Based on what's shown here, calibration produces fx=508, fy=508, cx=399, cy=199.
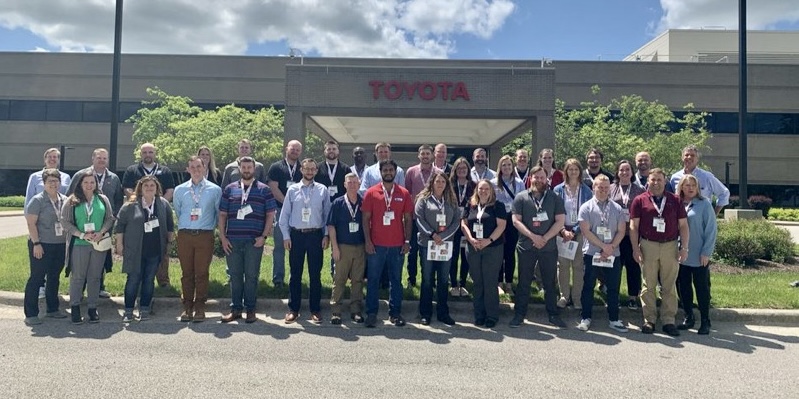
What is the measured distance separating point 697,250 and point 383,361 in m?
4.13

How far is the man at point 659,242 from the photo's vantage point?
6.05m

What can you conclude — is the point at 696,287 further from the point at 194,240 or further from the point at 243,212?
the point at 194,240

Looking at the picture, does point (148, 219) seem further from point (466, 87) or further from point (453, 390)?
point (466, 87)

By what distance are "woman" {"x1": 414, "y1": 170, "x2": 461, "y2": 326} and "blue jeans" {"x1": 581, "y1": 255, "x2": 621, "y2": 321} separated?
1.69 m

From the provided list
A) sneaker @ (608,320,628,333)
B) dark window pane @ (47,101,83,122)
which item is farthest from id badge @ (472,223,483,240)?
dark window pane @ (47,101,83,122)

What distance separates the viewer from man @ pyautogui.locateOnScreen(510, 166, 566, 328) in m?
6.29

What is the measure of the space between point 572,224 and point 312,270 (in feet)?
11.3

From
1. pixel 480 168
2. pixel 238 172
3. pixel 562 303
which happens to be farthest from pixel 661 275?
pixel 238 172

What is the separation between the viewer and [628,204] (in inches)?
267

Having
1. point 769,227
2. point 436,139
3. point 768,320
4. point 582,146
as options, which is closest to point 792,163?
point 582,146

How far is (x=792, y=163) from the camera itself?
120 feet

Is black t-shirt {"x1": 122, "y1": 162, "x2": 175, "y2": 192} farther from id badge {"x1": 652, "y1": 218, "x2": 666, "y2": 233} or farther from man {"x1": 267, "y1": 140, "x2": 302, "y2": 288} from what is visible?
id badge {"x1": 652, "y1": 218, "x2": 666, "y2": 233}

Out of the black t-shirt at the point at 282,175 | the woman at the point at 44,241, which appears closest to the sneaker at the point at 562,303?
the black t-shirt at the point at 282,175

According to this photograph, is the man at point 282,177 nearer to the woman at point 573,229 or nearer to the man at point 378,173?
the man at point 378,173
